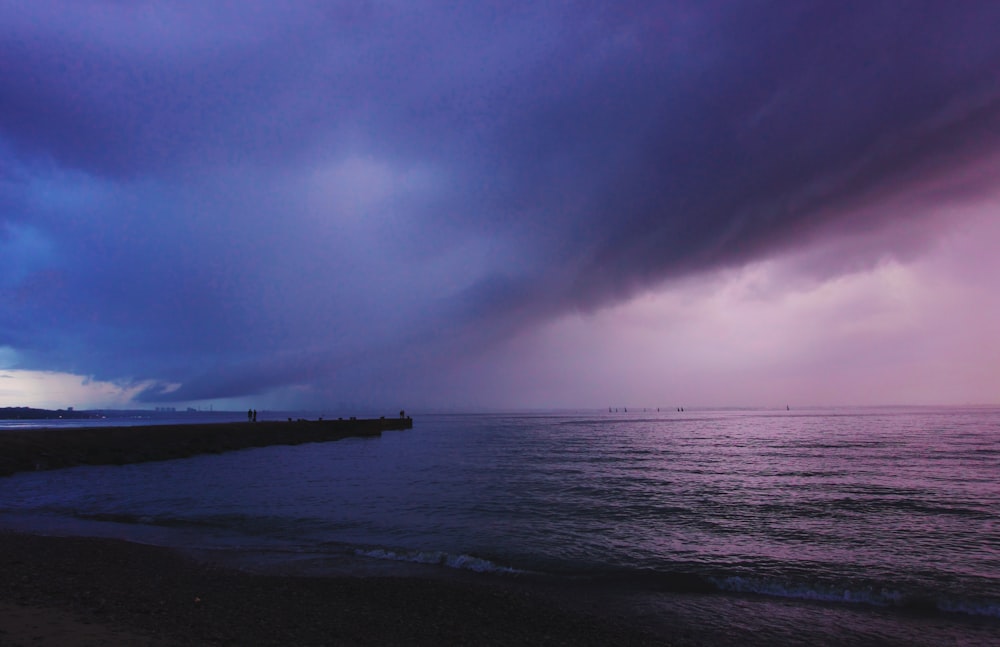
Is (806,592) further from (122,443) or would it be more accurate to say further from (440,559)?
(122,443)

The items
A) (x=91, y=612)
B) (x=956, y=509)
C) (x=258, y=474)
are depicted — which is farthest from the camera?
(x=258, y=474)

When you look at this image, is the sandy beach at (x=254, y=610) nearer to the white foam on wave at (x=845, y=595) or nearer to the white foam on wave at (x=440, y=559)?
the white foam on wave at (x=440, y=559)

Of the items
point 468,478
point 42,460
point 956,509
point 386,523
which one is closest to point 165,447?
point 42,460

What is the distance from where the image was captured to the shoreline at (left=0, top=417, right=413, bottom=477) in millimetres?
37812

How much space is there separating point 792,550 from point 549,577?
323 inches

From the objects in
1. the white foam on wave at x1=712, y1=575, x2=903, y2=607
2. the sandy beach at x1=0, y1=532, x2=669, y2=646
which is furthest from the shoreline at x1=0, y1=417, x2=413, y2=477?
the white foam on wave at x1=712, y1=575, x2=903, y2=607

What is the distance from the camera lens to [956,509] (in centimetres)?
2094

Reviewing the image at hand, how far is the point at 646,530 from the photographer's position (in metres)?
18.3

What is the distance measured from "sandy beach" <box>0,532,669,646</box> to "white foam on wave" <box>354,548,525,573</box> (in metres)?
1.75

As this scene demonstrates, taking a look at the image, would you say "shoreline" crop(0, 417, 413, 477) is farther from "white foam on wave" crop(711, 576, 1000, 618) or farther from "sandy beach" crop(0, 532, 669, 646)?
"white foam on wave" crop(711, 576, 1000, 618)

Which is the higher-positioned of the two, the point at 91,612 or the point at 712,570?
the point at 91,612

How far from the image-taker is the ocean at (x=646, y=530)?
11.4m

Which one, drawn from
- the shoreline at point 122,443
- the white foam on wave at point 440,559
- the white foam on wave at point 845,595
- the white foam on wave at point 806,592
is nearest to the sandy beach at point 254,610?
the white foam on wave at point 440,559

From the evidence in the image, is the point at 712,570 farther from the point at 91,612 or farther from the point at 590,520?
the point at 91,612
